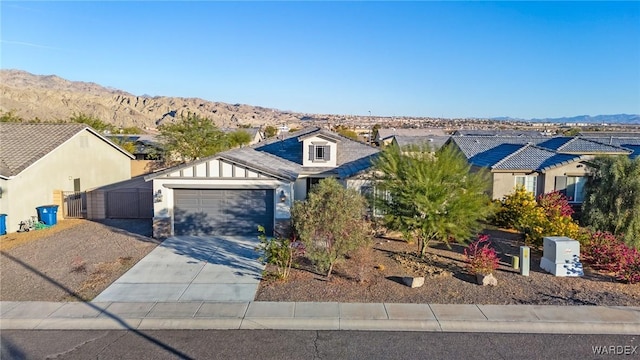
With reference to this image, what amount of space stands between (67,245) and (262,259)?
27.2 feet

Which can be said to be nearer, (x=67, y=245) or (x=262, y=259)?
(x=262, y=259)

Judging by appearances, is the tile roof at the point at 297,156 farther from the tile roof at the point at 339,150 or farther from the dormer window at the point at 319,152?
the dormer window at the point at 319,152

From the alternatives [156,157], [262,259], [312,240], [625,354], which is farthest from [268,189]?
[156,157]

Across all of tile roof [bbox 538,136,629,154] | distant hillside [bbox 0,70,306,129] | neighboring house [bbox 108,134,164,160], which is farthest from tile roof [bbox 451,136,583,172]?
distant hillside [bbox 0,70,306,129]

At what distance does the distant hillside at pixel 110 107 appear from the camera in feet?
297

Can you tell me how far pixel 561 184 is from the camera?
23281 mm

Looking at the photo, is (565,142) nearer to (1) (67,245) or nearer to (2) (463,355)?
(2) (463,355)

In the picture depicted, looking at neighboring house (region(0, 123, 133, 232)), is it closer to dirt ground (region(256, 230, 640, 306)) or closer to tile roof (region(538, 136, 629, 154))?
dirt ground (region(256, 230, 640, 306))

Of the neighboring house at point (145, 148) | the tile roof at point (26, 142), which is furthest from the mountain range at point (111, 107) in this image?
the tile roof at point (26, 142)

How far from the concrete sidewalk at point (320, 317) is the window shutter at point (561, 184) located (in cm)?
1377

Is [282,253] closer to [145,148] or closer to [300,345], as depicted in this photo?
[300,345]

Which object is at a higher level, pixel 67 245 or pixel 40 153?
pixel 40 153

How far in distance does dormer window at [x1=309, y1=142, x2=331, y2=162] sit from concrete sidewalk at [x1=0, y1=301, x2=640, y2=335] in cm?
1231

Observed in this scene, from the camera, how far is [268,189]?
17.6 m
